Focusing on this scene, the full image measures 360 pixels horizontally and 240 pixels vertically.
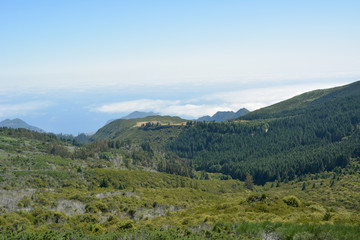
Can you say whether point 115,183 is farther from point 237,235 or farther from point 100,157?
point 237,235

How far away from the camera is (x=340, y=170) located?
145375 millimetres

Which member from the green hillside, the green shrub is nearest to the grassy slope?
the green hillside

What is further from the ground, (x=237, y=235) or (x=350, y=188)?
(x=237, y=235)

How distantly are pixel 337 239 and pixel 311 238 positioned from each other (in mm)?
2060

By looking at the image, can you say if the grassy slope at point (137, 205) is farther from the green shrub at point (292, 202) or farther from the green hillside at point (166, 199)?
the green shrub at point (292, 202)

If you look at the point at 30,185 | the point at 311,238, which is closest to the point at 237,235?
the point at 311,238

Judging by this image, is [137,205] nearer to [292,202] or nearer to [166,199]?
[166,199]

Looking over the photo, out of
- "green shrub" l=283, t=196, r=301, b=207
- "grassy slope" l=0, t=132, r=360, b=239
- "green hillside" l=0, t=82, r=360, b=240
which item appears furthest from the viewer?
"green shrub" l=283, t=196, r=301, b=207

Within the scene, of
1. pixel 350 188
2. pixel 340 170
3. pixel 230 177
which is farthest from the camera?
pixel 230 177

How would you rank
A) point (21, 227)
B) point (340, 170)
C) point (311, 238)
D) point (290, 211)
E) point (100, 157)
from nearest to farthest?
point (311, 238) < point (21, 227) < point (290, 211) < point (340, 170) < point (100, 157)

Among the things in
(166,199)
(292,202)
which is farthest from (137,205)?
(292,202)

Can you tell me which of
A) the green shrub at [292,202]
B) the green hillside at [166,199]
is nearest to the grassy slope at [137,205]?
the green hillside at [166,199]

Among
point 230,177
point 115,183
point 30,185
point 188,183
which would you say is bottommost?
point 230,177

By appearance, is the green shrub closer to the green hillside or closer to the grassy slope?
the green hillside
